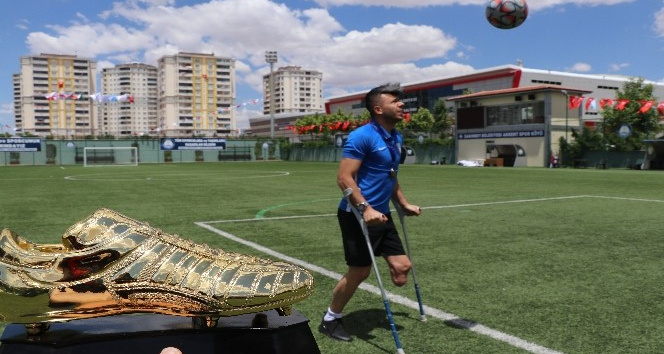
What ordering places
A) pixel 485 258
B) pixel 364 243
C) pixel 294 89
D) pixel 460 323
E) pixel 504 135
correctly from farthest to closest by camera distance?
1. pixel 294 89
2. pixel 504 135
3. pixel 485 258
4. pixel 460 323
5. pixel 364 243

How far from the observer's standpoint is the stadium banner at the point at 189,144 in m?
67.7

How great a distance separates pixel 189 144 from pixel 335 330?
67.0m

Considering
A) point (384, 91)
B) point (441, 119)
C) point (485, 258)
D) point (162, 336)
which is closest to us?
point (162, 336)

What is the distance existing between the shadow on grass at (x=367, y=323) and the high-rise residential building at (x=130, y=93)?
170496mm

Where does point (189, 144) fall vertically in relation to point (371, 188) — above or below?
above

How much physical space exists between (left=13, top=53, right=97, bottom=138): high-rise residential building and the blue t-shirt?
142 m

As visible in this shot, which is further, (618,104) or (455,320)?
(618,104)

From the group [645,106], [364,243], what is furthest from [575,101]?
[364,243]

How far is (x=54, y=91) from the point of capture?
5502 inches

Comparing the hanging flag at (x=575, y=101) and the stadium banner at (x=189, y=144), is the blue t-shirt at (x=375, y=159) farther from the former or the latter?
the stadium banner at (x=189, y=144)

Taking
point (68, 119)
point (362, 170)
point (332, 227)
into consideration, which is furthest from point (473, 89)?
point (68, 119)

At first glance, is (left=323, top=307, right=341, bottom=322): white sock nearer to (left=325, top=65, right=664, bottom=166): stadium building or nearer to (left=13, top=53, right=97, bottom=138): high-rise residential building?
(left=325, top=65, right=664, bottom=166): stadium building

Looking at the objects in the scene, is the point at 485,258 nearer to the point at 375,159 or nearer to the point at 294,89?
the point at 375,159

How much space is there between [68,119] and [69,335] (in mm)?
154022
